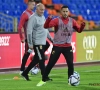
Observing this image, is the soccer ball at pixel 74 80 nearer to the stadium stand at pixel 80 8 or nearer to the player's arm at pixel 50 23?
the player's arm at pixel 50 23

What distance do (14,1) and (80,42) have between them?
18.6 feet

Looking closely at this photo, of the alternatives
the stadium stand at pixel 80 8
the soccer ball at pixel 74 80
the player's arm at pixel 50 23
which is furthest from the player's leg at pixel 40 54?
the stadium stand at pixel 80 8

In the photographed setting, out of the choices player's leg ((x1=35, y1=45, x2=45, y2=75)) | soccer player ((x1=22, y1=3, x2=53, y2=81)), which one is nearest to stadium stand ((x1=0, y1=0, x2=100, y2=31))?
soccer player ((x1=22, y1=3, x2=53, y2=81))

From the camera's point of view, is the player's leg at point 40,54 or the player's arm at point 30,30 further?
the player's leg at point 40,54

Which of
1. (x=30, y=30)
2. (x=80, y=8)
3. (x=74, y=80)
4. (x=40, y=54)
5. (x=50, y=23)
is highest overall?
(x=50, y=23)

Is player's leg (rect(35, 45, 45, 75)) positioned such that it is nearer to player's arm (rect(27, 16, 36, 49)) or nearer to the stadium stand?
player's arm (rect(27, 16, 36, 49))

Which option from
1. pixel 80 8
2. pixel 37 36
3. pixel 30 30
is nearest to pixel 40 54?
pixel 37 36

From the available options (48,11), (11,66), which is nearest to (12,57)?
(11,66)

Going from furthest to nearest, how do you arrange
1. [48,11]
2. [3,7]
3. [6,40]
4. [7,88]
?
[48,11] → [3,7] → [6,40] → [7,88]


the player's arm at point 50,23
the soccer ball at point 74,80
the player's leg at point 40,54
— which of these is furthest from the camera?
the player's leg at point 40,54

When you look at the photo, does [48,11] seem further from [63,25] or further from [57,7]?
[63,25]

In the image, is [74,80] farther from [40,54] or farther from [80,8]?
[80,8]

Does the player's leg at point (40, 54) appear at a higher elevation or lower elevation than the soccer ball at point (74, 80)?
higher

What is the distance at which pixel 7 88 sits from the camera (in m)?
10.2
